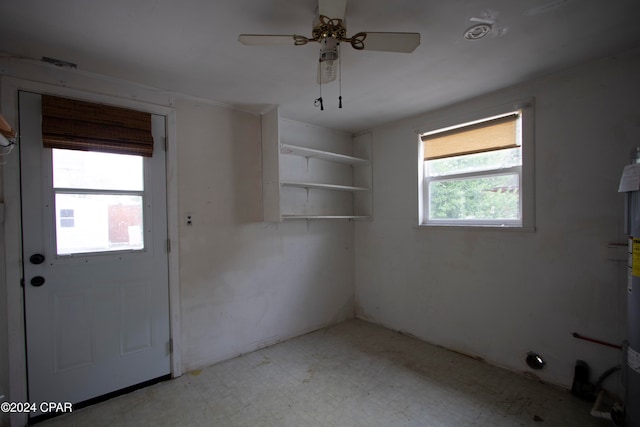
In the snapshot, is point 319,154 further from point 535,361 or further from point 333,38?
point 535,361

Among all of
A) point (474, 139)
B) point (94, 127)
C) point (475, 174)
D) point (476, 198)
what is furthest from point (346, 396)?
point (94, 127)

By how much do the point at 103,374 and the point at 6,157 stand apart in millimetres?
1630

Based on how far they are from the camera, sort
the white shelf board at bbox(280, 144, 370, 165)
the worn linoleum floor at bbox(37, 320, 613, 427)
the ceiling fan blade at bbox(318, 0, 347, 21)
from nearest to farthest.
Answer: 1. the ceiling fan blade at bbox(318, 0, 347, 21)
2. the worn linoleum floor at bbox(37, 320, 613, 427)
3. the white shelf board at bbox(280, 144, 370, 165)

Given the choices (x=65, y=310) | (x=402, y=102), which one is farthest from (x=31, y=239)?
(x=402, y=102)

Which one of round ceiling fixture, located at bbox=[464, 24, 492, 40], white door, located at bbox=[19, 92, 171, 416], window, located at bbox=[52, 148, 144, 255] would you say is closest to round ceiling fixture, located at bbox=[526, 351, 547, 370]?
round ceiling fixture, located at bbox=[464, 24, 492, 40]

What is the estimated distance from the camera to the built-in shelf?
2.91 metres

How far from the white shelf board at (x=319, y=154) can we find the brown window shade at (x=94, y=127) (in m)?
1.20

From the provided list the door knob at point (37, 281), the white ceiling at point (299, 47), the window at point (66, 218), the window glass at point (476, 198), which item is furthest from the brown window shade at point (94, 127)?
the window glass at point (476, 198)

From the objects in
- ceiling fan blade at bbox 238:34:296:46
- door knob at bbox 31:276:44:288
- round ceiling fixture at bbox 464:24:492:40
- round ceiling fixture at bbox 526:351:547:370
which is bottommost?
round ceiling fixture at bbox 526:351:547:370

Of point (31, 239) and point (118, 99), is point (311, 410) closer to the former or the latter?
point (31, 239)

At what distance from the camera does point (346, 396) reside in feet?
7.27

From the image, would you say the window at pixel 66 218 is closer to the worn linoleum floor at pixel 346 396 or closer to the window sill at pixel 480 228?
the worn linoleum floor at pixel 346 396

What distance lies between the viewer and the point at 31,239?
6.47ft

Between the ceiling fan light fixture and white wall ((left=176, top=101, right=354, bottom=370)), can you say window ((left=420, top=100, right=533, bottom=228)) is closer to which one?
white wall ((left=176, top=101, right=354, bottom=370))
